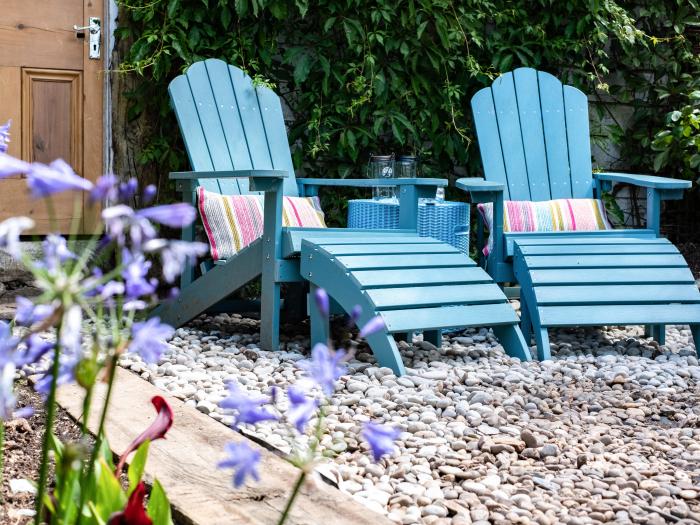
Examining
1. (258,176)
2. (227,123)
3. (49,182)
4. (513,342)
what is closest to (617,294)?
(513,342)

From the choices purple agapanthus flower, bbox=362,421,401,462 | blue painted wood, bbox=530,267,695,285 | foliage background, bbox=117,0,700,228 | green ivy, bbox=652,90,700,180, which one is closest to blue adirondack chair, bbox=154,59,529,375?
blue painted wood, bbox=530,267,695,285

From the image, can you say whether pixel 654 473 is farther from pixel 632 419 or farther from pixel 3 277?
pixel 3 277

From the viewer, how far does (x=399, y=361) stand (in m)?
2.80

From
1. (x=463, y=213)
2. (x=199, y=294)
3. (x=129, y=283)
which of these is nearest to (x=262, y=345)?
(x=199, y=294)

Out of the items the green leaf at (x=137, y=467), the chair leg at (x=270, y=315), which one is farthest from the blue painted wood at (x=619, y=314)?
the green leaf at (x=137, y=467)

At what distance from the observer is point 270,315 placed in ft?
10.8

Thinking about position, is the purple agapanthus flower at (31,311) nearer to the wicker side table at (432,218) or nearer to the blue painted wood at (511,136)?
the wicker side table at (432,218)

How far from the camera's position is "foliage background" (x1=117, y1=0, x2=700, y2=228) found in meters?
4.40

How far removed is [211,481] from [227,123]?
8.69 feet

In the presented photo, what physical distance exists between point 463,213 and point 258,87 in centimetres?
107

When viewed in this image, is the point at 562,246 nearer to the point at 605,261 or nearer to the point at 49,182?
the point at 605,261

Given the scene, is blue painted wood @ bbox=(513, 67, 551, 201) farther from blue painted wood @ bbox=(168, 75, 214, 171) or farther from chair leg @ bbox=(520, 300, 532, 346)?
blue painted wood @ bbox=(168, 75, 214, 171)

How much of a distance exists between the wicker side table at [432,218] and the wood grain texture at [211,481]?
1883 mm

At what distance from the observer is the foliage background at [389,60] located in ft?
14.4
